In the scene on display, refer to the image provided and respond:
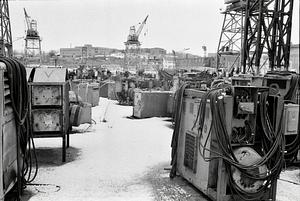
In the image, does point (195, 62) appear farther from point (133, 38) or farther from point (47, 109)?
point (47, 109)

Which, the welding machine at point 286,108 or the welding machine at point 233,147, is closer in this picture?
the welding machine at point 233,147

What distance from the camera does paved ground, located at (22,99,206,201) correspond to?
4.99m

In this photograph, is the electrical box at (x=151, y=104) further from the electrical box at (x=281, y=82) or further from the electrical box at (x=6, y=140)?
the electrical box at (x=6, y=140)

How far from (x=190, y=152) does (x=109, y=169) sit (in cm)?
175

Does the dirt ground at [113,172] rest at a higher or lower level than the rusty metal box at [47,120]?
lower

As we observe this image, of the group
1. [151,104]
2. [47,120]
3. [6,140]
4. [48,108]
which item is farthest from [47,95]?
[151,104]

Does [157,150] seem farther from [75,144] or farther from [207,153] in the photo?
[207,153]

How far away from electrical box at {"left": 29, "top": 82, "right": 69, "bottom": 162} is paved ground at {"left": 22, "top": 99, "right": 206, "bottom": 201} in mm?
703

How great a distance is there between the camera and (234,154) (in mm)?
4441

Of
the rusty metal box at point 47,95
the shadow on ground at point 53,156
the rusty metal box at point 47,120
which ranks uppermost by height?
the rusty metal box at point 47,95

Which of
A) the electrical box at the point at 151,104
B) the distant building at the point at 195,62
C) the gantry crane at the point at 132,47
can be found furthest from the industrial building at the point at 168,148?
the gantry crane at the point at 132,47

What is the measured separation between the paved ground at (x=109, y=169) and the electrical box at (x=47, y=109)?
70 centimetres

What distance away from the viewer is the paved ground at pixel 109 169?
499 centimetres

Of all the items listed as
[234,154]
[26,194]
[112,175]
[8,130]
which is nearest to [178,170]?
[112,175]
